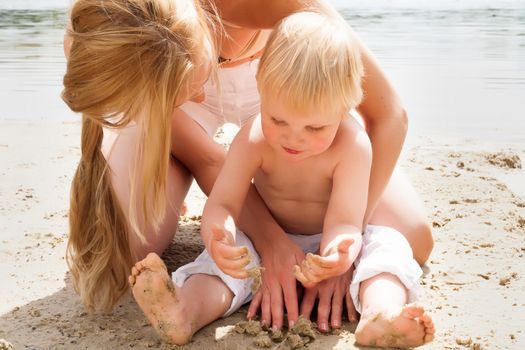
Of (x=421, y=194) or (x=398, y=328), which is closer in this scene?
(x=398, y=328)

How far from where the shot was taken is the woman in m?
2.04

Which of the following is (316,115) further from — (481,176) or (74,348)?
(481,176)

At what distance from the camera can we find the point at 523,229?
117 inches

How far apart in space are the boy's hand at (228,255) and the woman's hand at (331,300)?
32 cm

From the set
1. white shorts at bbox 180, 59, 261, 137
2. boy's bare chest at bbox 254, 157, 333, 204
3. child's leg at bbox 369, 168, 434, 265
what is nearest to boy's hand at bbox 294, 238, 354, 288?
boy's bare chest at bbox 254, 157, 333, 204

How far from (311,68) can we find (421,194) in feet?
4.98

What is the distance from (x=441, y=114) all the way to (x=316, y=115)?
3.20 m

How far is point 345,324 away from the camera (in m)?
2.22

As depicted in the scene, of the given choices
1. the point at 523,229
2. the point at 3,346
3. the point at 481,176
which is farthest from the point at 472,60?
the point at 3,346

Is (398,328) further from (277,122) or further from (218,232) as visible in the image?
(277,122)

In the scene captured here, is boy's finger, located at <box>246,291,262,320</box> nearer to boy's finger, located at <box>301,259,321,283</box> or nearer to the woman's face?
boy's finger, located at <box>301,259,321,283</box>

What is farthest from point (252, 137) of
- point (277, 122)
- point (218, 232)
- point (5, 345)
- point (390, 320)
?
point (5, 345)

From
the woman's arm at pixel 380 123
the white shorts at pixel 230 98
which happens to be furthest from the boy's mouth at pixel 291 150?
the white shorts at pixel 230 98

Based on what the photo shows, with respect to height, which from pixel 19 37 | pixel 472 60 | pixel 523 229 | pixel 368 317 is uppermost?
pixel 368 317
